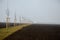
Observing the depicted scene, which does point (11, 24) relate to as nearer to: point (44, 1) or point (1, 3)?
point (1, 3)

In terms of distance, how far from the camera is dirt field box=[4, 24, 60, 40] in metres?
1.86

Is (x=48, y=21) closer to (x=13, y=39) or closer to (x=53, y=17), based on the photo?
(x=53, y=17)

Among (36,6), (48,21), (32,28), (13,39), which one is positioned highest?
(36,6)

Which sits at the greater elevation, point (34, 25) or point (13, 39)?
point (34, 25)

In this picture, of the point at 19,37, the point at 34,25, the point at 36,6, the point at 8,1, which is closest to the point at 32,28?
the point at 34,25

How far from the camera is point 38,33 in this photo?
190 centimetres

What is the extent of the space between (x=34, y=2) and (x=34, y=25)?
0.44m

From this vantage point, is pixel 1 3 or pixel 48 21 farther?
pixel 1 3

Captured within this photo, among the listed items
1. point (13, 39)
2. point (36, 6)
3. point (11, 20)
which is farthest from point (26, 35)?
point (36, 6)

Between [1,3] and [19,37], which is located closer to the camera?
[19,37]

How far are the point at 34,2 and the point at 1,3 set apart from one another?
651 millimetres

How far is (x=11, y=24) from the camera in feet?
6.48

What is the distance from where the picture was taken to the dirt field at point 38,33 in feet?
6.09

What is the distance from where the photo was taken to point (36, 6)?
6.48ft
